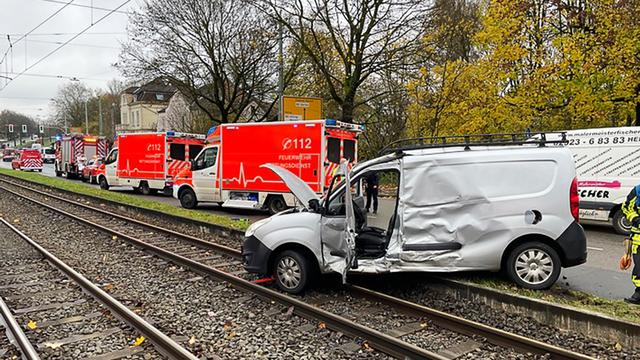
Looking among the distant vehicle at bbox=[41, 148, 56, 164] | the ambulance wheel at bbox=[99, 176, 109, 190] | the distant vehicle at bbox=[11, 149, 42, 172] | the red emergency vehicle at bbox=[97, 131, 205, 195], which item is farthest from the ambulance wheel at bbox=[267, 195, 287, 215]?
the distant vehicle at bbox=[41, 148, 56, 164]

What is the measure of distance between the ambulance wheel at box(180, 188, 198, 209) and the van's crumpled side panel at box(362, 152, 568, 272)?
12117 millimetres

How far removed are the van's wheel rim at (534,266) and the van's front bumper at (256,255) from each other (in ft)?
11.1

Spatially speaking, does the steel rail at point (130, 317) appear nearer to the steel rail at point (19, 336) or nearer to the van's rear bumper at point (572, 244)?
the steel rail at point (19, 336)

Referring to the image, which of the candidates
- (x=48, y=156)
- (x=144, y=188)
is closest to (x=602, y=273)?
(x=144, y=188)

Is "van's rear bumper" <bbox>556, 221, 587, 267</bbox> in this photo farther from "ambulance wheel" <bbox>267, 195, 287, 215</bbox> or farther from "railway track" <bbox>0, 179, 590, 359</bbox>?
"ambulance wheel" <bbox>267, 195, 287, 215</bbox>

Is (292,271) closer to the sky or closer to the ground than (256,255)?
closer to the ground

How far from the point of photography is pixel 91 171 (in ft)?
107

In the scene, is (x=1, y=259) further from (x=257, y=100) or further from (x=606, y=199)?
(x=257, y=100)

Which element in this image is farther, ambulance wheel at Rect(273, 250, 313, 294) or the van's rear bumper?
ambulance wheel at Rect(273, 250, 313, 294)

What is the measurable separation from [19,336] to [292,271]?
10.8ft

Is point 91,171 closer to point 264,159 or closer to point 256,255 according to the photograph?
point 264,159

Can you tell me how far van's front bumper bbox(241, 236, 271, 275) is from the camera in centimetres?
696

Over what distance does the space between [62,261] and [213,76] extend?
20788mm

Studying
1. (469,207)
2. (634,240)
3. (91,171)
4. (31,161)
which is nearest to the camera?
(634,240)
